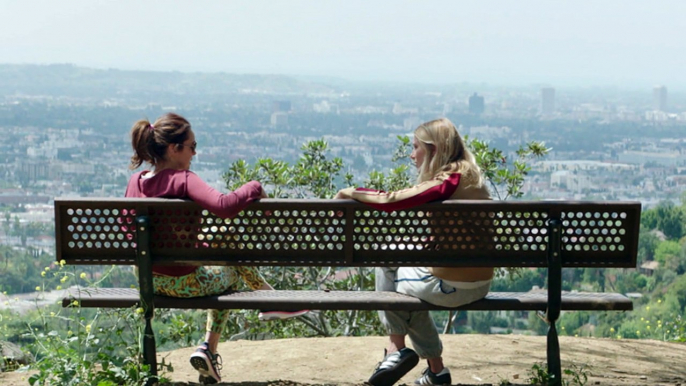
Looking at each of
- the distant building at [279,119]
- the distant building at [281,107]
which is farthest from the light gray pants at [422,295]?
the distant building at [281,107]

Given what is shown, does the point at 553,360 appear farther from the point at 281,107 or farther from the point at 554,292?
the point at 281,107

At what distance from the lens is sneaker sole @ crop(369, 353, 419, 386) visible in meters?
4.31

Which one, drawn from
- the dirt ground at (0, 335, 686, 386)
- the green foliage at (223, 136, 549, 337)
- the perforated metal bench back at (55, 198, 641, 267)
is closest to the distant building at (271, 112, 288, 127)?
the green foliage at (223, 136, 549, 337)

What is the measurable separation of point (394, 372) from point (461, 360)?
3.46 ft

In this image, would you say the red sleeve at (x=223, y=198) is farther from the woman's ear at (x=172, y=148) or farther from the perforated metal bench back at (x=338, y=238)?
the woman's ear at (x=172, y=148)

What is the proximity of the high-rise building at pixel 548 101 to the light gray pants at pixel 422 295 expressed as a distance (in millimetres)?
117625

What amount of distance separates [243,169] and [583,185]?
178ft

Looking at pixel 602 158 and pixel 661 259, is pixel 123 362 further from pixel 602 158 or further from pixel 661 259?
pixel 602 158

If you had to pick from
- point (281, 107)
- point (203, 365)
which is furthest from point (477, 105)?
point (203, 365)

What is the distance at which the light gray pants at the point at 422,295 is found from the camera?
4195 millimetres

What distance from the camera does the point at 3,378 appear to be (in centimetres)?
484

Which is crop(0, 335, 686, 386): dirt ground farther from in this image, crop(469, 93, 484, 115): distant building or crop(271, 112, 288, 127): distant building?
crop(469, 93, 484, 115): distant building

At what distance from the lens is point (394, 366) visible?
4.32 meters

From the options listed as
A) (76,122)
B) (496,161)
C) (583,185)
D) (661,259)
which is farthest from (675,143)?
(496,161)
